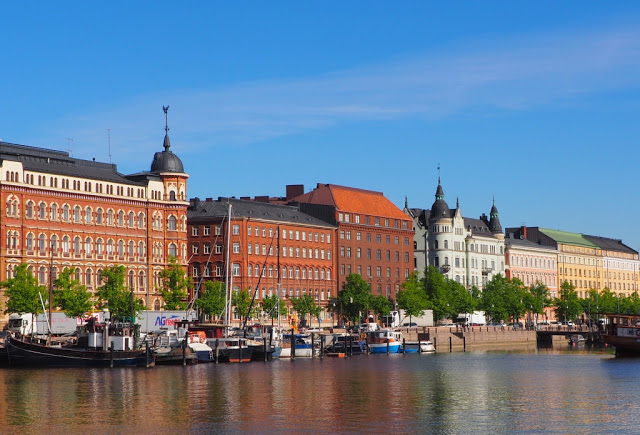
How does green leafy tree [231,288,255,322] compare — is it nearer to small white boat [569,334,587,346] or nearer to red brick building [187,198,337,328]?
red brick building [187,198,337,328]

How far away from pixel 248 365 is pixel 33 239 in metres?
39.3

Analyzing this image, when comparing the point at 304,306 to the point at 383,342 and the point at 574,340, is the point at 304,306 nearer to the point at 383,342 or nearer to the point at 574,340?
the point at 383,342

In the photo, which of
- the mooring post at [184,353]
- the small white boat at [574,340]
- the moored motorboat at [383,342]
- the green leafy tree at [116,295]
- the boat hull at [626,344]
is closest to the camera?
the mooring post at [184,353]

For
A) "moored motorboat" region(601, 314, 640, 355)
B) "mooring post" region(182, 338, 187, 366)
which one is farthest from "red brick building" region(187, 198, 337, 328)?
"moored motorboat" region(601, 314, 640, 355)

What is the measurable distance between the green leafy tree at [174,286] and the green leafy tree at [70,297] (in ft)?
47.3

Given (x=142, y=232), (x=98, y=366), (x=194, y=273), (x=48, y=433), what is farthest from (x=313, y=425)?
(x=194, y=273)

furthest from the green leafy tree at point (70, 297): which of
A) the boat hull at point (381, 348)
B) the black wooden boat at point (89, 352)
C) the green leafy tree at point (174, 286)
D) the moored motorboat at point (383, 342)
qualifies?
the moored motorboat at point (383, 342)

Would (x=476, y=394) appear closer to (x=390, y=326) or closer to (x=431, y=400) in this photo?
(x=431, y=400)

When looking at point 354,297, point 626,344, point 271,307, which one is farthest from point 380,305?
point 626,344

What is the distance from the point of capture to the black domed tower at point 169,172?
16188 cm

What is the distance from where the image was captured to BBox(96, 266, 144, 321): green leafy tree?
14400 centimetres

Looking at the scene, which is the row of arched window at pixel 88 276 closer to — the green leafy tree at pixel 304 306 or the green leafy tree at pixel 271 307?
the green leafy tree at pixel 271 307

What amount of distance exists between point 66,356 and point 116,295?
3505 cm

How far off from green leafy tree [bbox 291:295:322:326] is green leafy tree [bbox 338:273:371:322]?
9164 mm
